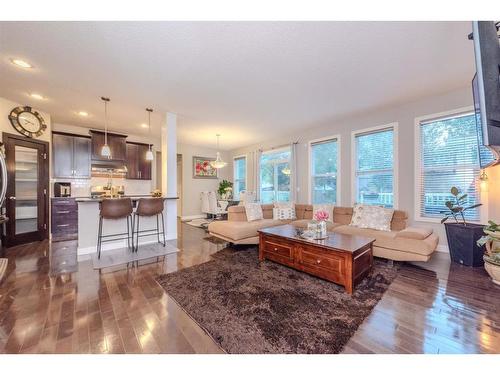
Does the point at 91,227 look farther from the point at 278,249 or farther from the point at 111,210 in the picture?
the point at 278,249

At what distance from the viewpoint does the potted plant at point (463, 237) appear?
2807mm

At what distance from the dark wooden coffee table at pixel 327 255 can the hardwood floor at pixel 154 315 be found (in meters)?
0.36

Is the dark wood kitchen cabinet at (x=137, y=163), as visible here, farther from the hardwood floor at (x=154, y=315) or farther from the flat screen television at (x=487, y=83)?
the flat screen television at (x=487, y=83)

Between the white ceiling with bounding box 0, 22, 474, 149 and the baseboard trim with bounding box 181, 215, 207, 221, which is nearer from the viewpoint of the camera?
the white ceiling with bounding box 0, 22, 474, 149

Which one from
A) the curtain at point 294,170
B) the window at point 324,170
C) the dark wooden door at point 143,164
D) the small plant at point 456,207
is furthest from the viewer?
the dark wooden door at point 143,164

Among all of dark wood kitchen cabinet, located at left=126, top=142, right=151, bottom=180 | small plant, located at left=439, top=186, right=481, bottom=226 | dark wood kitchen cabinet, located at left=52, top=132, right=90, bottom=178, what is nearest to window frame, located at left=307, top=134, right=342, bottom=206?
small plant, located at left=439, top=186, right=481, bottom=226

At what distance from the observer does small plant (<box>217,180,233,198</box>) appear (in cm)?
746

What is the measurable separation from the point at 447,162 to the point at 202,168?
6.77 m

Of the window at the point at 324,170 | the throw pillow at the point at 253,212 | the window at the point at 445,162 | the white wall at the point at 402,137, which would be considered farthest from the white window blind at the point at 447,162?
the throw pillow at the point at 253,212

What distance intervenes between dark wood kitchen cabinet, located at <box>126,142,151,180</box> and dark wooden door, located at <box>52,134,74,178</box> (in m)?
1.22

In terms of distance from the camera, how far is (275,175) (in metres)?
6.40

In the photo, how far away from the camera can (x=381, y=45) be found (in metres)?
2.16

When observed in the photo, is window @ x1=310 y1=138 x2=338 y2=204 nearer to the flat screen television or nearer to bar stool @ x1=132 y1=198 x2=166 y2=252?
the flat screen television

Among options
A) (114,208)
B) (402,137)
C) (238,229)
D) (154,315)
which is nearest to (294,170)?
(402,137)
